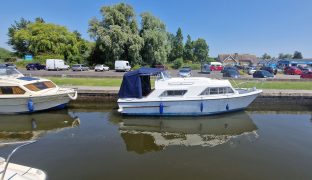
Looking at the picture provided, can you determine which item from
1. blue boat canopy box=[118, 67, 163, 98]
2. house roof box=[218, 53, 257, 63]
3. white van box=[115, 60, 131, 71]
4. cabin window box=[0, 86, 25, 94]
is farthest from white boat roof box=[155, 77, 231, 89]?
house roof box=[218, 53, 257, 63]

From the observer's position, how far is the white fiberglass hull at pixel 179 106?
555 inches

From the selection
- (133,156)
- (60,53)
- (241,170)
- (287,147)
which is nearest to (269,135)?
(287,147)

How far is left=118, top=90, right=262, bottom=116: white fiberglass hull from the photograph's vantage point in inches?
555

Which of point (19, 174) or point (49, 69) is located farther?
point (49, 69)

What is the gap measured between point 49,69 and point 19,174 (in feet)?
146

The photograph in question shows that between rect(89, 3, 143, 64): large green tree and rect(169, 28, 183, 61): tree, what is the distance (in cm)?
2716

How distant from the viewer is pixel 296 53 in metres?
140

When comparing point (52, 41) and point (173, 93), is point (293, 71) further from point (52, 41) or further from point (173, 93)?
point (52, 41)

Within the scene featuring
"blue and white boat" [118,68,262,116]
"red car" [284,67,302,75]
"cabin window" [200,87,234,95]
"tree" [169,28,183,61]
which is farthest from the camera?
"tree" [169,28,183,61]

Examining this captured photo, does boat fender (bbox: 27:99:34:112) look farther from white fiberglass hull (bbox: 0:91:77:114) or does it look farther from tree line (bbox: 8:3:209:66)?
tree line (bbox: 8:3:209:66)

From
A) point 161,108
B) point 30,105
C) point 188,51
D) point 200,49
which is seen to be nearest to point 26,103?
point 30,105

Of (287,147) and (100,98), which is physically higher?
(100,98)

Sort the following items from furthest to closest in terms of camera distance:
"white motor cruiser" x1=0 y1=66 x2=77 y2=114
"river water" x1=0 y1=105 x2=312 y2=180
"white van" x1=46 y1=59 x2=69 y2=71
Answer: "white van" x1=46 y1=59 x2=69 y2=71, "white motor cruiser" x1=0 y1=66 x2=77 y2=114, "river water" x1=0 y1=105 x2=312 y2=180

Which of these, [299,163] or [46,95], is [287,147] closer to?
[299,163]
